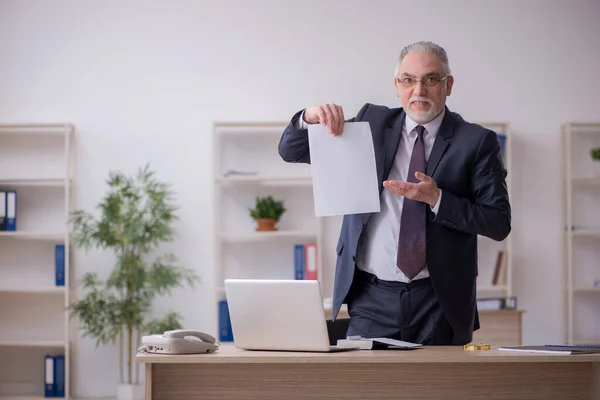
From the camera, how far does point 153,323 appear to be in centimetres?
571

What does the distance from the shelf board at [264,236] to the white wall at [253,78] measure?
8.8 inches

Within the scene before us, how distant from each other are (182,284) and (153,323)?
0.45 m

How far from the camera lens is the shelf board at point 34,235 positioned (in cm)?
580

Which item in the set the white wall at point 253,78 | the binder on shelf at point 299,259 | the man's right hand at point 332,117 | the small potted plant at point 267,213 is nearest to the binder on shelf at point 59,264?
the white wall at point 253,78

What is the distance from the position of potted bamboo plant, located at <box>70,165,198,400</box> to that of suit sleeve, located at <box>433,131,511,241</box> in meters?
3.45

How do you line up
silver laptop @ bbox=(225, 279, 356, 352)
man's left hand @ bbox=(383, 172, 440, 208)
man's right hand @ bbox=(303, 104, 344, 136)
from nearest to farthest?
silver laptop @ bbox=(225, 279, 356, 352)
man's left hand @ bbox=(383, 172, 440, 208)
man's right hand @ bbox=(303, 104, 344, 136)

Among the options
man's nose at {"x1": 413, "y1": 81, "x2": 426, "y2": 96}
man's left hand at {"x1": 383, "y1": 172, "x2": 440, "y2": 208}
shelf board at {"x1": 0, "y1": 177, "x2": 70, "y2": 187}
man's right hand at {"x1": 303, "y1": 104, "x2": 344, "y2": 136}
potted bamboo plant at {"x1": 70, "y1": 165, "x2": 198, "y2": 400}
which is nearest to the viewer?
man's left hand at {"x1": 383, "y1": 172, "x2": 440, "y2": 208}

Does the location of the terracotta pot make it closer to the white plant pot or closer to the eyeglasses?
the white plant pot

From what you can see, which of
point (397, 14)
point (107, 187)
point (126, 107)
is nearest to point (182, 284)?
point (107, 187)

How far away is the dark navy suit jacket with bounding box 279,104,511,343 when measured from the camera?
245 centimetres

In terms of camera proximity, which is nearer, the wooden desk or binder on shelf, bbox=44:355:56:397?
the wooden desk

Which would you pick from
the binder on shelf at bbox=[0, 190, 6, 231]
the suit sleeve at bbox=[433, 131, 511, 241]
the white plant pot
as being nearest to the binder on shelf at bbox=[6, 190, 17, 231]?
the binder on shelf at bbox=[0, 190, 6, 231]

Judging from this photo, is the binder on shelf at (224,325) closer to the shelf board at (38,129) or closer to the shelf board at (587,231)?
the shelf board at (38,129)

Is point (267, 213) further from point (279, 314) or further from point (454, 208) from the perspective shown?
point (279, 314)
